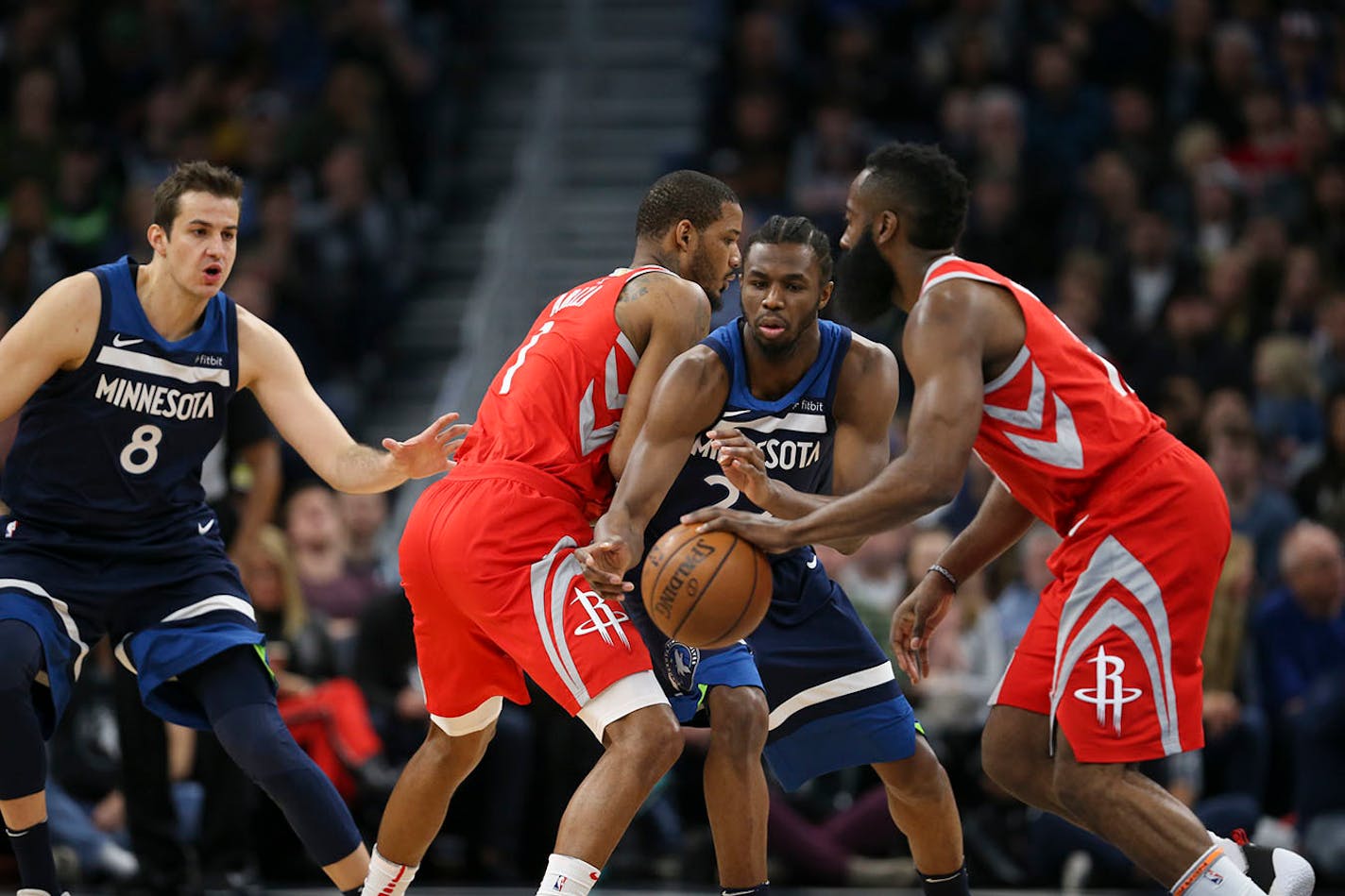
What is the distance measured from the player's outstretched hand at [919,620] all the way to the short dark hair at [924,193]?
3.22 ft

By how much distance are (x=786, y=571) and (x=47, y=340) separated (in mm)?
2236

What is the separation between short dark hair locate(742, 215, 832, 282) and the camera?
508cm

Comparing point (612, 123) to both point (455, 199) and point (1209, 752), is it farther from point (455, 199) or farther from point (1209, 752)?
point (1209, 752)

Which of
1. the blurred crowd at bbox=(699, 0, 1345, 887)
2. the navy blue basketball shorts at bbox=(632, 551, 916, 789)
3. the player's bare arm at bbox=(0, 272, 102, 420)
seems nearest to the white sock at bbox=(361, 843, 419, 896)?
the navy blue basketball shorts at bbox=(632, 551, 916, 789)

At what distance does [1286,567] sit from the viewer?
27.8ft

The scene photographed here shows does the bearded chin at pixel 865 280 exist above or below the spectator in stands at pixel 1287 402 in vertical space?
above

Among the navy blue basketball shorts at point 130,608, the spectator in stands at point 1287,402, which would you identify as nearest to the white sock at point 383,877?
the navy blue basketball shorts at point 130,608

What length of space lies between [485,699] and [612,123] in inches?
333

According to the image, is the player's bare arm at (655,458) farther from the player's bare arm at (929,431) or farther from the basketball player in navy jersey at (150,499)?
the basketball player in navy jersey at (150,499)

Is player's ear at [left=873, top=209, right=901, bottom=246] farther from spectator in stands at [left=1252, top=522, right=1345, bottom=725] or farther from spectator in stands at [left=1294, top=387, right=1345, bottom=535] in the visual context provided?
spectator in stands at [left=1294, top=387, right=1345, bottom=535]

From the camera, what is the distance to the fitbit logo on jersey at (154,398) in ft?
17.7

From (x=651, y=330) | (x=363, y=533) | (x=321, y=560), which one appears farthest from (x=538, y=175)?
(x=651, y=330)

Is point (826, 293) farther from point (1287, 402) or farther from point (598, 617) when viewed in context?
point (1287, 402)

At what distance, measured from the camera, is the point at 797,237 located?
5082 millimetres
